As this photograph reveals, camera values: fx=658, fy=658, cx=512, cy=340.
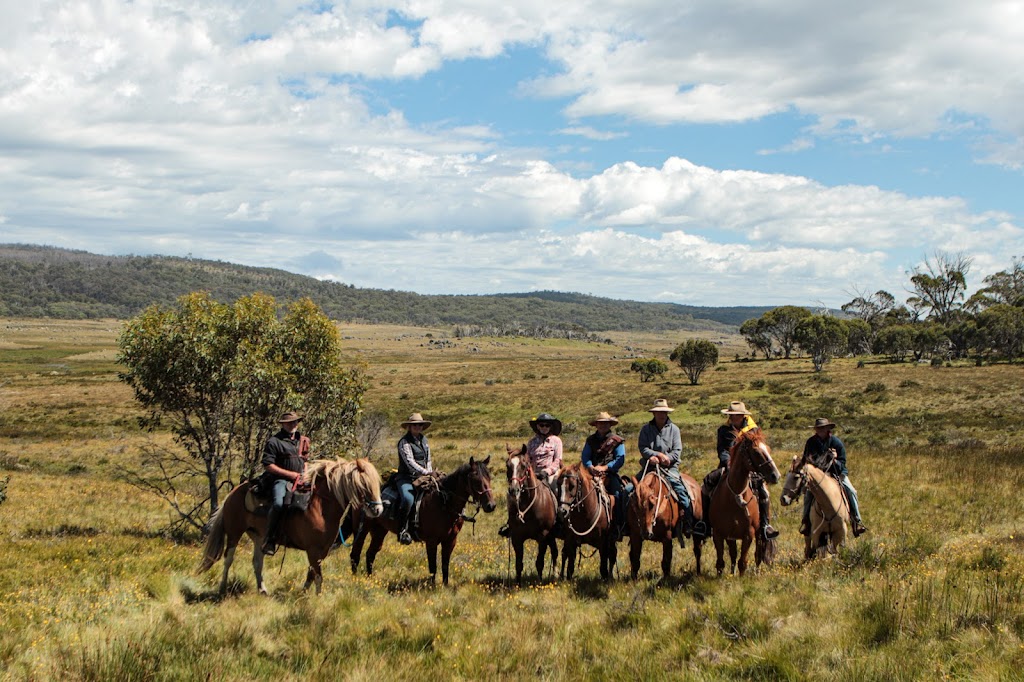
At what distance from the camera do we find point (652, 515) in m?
10.9

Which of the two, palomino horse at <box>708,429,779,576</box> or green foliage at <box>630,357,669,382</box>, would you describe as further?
green foliage at <box>630,357,669,382</box>

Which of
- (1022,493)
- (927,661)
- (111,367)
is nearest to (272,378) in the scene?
(927,661)

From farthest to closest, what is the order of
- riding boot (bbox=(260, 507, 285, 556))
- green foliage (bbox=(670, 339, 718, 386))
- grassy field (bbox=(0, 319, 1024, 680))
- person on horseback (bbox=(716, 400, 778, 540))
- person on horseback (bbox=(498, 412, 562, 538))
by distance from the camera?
1. green foliage (bbox=(670, 339, 718, 386))
2. person on horseback (bbox=(498, 412, 562, 538))
3. person on horseback (bbox=(716, 400, 778, 540))
4. riding boot (bbox=(260, 507, 285, 556))
5. grassy field (bbox=(0, 319, 1024, 680))

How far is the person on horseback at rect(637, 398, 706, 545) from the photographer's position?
11570 mm

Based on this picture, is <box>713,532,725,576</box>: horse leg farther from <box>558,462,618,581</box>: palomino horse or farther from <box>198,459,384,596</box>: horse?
<box>198,459,384,596</box>: horse

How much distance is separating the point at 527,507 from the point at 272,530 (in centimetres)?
414

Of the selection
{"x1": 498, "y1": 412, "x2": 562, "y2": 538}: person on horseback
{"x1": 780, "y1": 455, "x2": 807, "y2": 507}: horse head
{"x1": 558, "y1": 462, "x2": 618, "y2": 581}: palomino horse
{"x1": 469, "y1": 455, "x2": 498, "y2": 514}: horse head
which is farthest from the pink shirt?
{"x1": 780, "y1": 455, "x2": 807, "y2": 507}: horse head

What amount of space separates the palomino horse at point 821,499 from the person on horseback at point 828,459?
9.3 inches

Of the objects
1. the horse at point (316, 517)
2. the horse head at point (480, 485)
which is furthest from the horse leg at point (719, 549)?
the horse at point (316, 517)

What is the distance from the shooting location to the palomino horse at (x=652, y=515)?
35.9ft

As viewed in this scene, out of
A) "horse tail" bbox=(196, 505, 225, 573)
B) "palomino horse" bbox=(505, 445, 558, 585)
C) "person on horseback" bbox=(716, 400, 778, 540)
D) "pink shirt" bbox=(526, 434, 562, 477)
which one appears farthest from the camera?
"pink shirt" bbox=(526, 434, 562, 477)

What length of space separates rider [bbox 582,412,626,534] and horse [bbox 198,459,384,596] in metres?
3.90

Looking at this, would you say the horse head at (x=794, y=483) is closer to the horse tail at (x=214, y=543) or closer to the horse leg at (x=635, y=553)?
the horse leg at (x=635, y=553)

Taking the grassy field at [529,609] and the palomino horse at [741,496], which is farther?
the palomino horse at [741,496]
